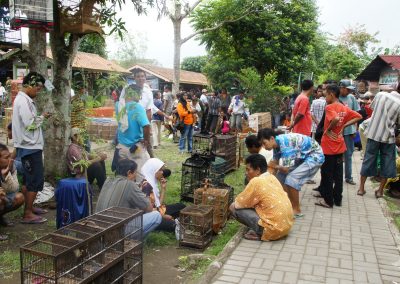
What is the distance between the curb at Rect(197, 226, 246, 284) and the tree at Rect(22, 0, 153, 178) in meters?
3.60

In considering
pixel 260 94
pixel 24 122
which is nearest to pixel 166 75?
pixel 260 94

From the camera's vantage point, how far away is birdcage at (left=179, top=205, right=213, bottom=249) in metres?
4.87

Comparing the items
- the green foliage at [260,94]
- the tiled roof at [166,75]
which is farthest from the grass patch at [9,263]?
the tiled roof at [166,75]

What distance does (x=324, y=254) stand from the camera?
454 cm

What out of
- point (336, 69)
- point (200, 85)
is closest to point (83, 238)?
point (336, 69)

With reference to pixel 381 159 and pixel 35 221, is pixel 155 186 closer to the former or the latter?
pixel 35 221

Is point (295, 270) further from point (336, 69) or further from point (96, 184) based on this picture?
point (336, 69)

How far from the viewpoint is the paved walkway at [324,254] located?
13.0 ft

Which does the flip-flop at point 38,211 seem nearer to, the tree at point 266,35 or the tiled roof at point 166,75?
the tree at point 266,35

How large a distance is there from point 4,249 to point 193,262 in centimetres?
225

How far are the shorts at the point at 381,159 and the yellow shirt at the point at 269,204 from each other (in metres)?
2.72

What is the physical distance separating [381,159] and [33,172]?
18.3 feet

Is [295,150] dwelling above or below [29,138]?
below

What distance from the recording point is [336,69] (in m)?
27.8
